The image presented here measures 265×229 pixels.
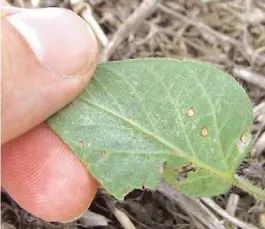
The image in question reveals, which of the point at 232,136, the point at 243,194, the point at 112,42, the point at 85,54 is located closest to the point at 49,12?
the point at 85,54

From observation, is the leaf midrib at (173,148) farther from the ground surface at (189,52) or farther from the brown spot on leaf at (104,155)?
the ground surface at (189,52)

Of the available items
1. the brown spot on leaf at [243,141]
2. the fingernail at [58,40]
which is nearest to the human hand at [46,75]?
the fingernail at [58,40]

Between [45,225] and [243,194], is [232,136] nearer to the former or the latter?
[243,194]

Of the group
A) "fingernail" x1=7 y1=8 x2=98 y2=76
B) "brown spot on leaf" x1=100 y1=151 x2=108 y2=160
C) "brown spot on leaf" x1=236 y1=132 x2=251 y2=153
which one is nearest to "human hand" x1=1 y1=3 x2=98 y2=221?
"fingernail" x1=7 y1=8 x2=98 y2=76

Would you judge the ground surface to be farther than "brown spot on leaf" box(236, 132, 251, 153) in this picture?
Yes

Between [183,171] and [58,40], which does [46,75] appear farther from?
[183,171]

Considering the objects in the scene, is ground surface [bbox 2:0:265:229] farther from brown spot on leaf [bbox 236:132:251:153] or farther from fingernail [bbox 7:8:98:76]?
fingernail [bbox 7:8:98:76]
